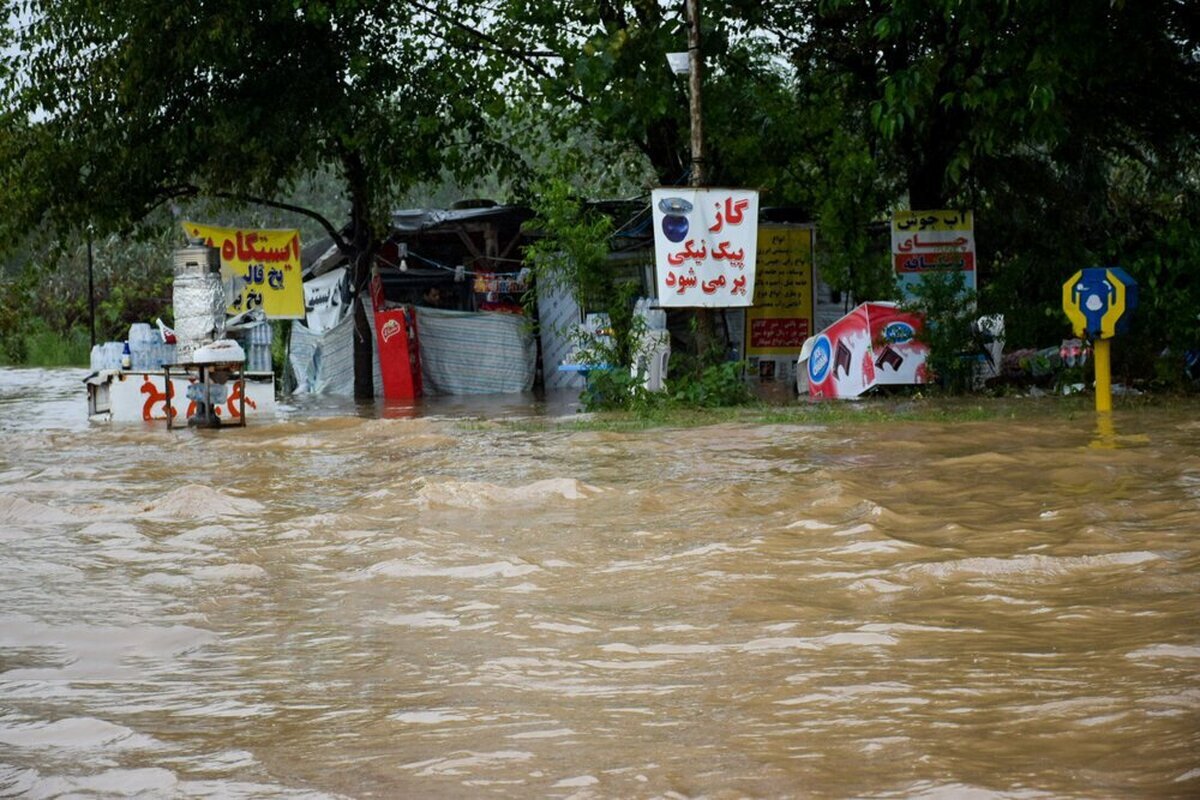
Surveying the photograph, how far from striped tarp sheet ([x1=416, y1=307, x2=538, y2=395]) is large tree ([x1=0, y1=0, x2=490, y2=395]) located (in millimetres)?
2444

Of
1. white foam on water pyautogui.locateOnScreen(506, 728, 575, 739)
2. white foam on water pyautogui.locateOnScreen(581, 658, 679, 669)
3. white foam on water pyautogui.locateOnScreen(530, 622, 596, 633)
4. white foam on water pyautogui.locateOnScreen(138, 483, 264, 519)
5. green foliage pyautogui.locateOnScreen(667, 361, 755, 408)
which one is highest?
green foliage pyautogui.locateOnScreen(667, 361, 755, 408)

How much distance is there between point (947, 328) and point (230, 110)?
9.57 m

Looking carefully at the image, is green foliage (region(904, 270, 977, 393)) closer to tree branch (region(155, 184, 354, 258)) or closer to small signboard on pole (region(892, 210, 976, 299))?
small signboard on pole (region(892, 210, 976, 299))

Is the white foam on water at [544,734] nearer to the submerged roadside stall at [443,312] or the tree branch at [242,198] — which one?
the tree branch at [242,198]

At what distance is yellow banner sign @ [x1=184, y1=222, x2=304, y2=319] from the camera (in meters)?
20.8

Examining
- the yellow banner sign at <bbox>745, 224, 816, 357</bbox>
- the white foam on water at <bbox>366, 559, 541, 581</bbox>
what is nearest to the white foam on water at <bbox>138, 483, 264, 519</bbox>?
the white foam on water at <bbox>366, 559, 541, 581</bbox>

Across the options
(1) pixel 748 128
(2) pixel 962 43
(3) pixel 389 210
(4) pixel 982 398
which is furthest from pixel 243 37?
(4) pixel 982 398

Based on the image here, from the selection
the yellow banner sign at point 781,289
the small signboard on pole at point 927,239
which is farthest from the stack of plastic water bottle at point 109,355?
the small signboard on pole at point 927,239

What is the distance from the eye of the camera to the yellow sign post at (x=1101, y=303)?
11688mm

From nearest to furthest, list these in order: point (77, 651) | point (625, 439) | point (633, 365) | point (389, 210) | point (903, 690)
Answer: point (903, 690) → point (77, 651) → point (625, 439) → point (633, 365) → point (389, 210)

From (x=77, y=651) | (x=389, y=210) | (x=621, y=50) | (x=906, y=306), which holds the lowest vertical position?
(x=77, y=651)

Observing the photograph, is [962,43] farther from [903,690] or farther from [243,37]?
Answer: [903,690]

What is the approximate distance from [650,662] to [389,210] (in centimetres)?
1629

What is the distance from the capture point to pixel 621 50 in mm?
16766
